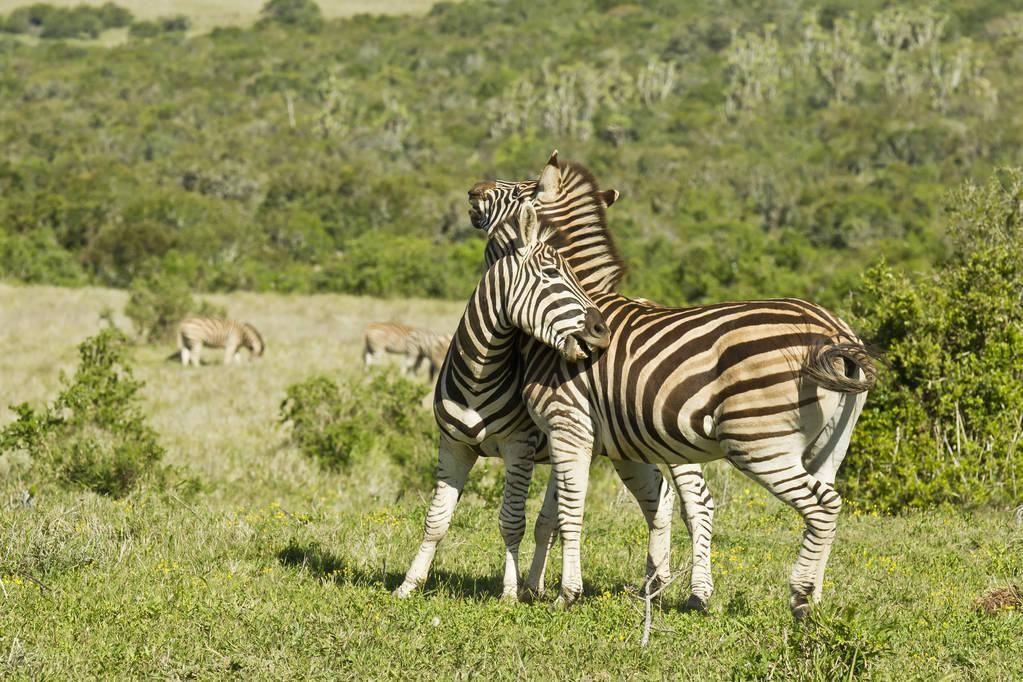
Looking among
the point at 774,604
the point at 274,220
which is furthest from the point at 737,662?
the point at 274,220

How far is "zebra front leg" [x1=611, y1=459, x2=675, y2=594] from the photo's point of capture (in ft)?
21.4

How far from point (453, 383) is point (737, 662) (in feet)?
7.42

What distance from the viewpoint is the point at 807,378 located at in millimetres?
5238

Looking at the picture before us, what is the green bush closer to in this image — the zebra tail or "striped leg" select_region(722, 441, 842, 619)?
"striped leg" select_region(722, 441, 842, 619)

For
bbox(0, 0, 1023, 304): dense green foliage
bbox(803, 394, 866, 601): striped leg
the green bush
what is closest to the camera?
bbox(803, 394, 866, 601): striped leg

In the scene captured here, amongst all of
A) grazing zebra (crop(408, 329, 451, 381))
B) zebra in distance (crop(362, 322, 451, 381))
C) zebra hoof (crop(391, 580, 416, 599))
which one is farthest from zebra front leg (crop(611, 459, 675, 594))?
zebra in distance (crop(362, 322, 451, 381))

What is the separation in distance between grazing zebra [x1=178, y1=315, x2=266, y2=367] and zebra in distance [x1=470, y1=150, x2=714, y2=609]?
14.3 metres

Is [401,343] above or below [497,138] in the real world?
above

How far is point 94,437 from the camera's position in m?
10.4

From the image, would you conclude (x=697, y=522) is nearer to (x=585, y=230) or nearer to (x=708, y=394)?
(x=708, y=394)

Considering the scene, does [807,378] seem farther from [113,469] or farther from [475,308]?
[113,469]

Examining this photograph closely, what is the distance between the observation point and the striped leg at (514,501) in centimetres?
644

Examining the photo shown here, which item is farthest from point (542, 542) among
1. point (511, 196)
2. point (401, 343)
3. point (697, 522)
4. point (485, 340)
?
point (401, 343)

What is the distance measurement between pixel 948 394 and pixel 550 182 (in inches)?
192
